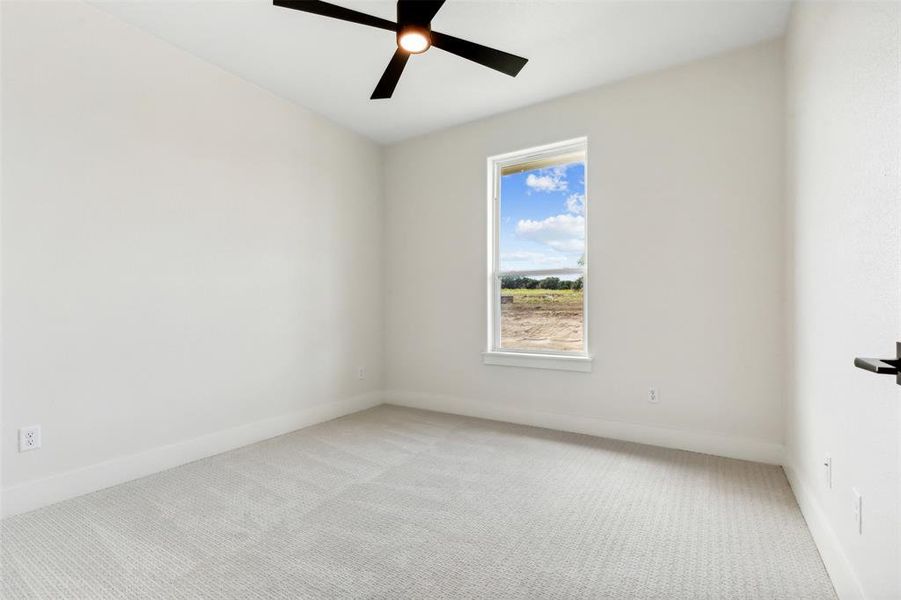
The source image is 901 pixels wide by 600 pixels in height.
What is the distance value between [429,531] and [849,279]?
192 cm

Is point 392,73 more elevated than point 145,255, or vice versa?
point 392,73

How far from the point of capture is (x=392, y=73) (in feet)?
7.66

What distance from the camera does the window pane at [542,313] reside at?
3562 millimetres

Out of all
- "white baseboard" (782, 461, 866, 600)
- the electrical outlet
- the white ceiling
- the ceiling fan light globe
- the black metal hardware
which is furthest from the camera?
the white ceiling

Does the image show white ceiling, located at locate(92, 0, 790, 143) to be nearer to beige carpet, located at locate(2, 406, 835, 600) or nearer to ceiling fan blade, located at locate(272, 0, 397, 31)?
ceiling fan blade, located at locate(272, 0, 397, 31)

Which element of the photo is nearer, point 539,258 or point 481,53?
point 481,53

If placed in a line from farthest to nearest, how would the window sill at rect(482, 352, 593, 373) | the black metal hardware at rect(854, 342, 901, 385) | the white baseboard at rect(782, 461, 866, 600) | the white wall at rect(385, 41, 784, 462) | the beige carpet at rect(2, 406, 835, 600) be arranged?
the window sill at rect(482, 352, 593, 373), the white wall at rect(385, 41, 784, 462), the beige carpet at rect(2, 406, 835, 600), the white baseboard at rect(782, 461, 866, 600), the black metal hardware at rect(854, 342, 901, 385)

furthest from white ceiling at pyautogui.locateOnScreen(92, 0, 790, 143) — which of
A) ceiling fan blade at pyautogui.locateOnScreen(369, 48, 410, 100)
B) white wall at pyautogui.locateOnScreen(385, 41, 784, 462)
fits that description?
ceiling fan blade at pyautogui.locateOnScreen(369, 48, 410, 100)

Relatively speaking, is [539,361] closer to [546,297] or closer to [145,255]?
[546,297]

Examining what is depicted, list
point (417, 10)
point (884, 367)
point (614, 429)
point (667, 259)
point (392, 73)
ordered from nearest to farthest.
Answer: point (884, 367) < point (417, 10) < point (392, 73) < point (667, 259) < point (614, 429)

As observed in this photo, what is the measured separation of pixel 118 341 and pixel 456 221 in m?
2.71

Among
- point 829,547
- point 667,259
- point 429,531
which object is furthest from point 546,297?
point 829,547

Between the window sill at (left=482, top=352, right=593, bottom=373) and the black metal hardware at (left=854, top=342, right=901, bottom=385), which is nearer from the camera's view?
the black metal hardware at (left=854, top=342, right=901, bottom=385)

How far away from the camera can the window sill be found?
3.39 metres
